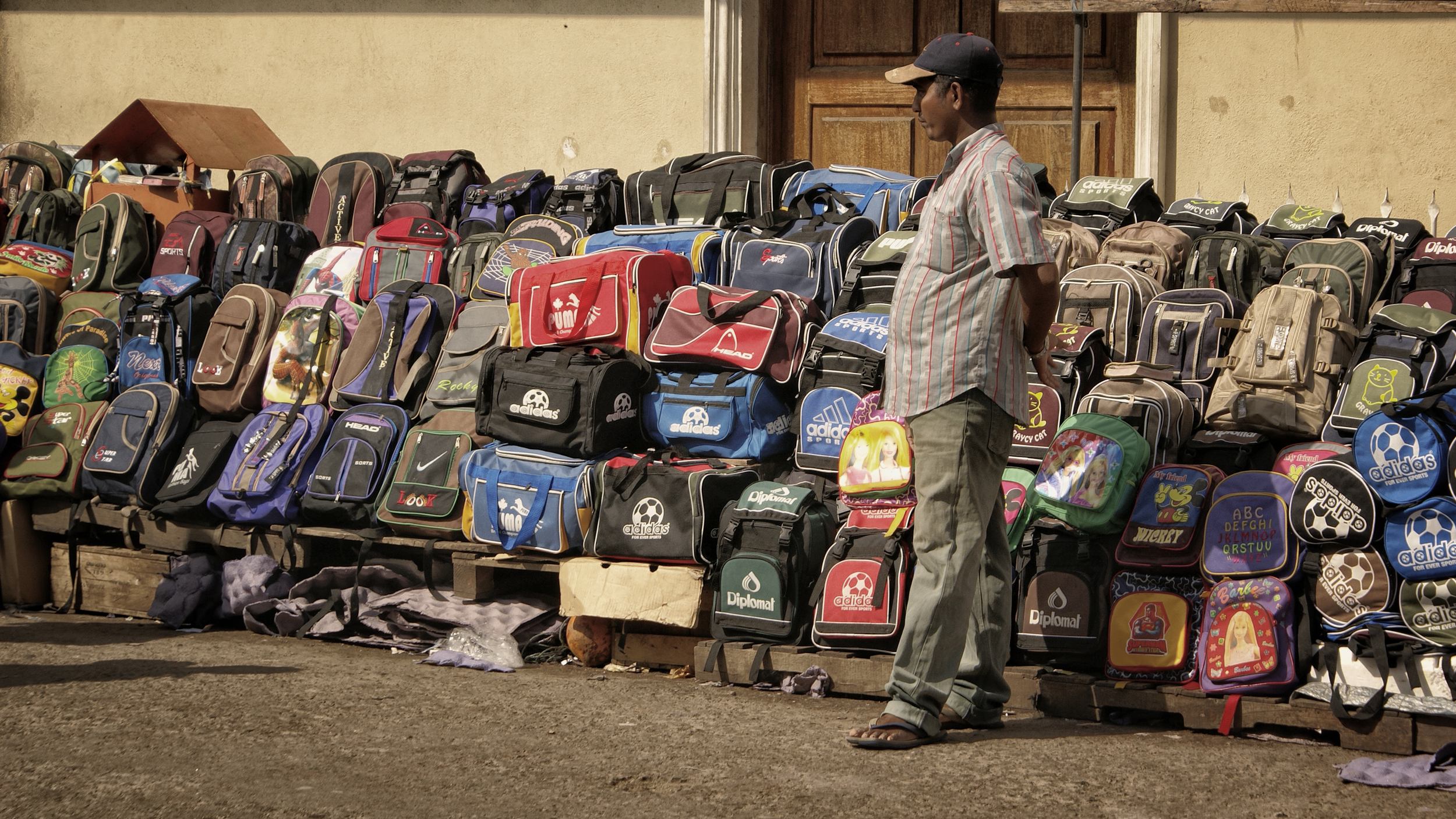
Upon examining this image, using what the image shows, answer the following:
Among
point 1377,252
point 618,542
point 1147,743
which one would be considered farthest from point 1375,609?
point 618,542

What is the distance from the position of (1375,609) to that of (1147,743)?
0.86m

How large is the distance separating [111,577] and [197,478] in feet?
2.26

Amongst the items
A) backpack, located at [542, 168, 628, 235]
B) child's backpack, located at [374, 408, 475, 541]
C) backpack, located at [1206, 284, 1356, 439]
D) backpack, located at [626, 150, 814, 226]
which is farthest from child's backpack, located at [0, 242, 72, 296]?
backpack, located at [1206, 284, 1356, 439]

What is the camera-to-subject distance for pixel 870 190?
21.1 feet

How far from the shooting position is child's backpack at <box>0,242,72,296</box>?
24.5 ft

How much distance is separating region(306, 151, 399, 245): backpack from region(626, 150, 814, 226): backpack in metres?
1.61

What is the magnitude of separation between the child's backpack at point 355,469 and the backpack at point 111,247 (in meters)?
2.16

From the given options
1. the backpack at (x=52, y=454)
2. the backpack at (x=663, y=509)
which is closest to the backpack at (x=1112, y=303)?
the backpack at (x=663, y=509)

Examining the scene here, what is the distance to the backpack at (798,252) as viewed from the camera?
5.89m

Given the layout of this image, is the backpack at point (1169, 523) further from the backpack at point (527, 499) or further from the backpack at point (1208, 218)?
the backpack at point (527, 499)

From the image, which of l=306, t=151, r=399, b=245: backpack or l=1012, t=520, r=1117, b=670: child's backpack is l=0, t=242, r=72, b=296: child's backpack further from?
l=1012, t=520, r=1117, b=670: child's backpack

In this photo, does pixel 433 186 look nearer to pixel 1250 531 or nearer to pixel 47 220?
pixel 47 220

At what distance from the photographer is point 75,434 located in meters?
6.60

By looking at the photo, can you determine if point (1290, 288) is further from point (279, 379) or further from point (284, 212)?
point (284, 212)
